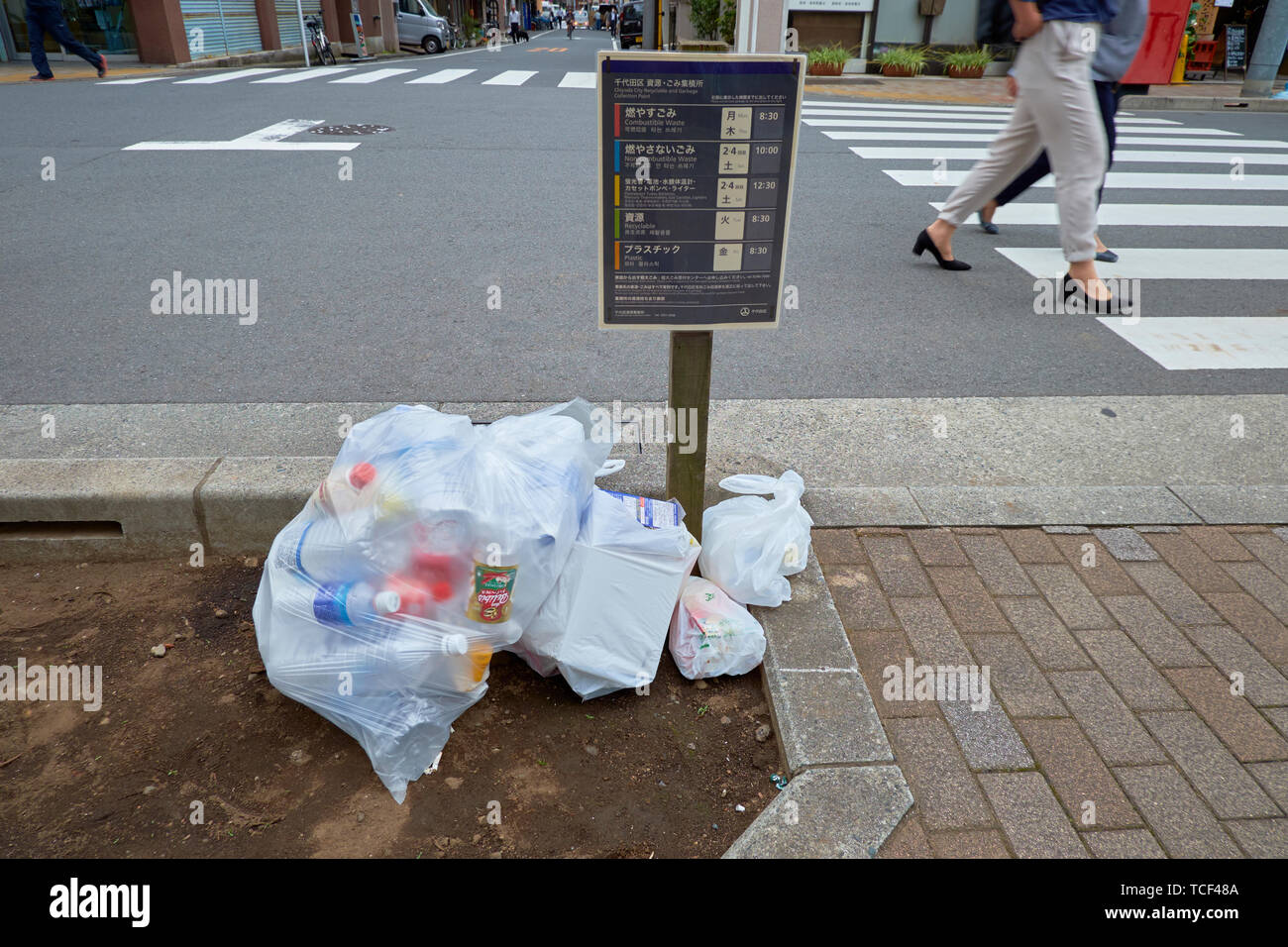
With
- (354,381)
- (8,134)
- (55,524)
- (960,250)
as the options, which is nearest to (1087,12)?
(960,250)

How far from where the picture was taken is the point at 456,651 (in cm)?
225

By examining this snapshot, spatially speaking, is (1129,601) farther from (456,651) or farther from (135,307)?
(135,307)

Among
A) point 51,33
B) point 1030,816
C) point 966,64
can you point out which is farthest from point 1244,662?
point 51,33

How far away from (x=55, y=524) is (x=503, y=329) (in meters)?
2.34

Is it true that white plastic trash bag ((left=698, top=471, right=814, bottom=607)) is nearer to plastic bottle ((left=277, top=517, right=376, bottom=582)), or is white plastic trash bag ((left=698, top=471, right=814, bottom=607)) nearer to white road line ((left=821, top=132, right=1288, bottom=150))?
plastic bottle ((left=277, top=517, right=376, bottom=582))

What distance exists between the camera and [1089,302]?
525cm

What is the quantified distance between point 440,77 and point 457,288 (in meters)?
12.3

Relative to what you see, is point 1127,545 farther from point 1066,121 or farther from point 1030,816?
point 1066,121

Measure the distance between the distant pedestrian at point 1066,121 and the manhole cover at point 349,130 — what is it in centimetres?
708

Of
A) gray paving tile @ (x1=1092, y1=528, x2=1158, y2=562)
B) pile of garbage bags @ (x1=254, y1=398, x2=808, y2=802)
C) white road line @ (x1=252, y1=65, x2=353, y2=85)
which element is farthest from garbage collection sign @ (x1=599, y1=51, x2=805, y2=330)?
white road line @ (x1=252, y1=65, x2=353, y2=85)

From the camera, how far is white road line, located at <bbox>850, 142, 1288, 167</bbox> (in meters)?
9.18

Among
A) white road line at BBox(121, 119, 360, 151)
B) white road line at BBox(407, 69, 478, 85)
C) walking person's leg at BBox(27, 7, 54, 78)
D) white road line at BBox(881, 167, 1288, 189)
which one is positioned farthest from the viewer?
white road line at BBox(407, 69, 478, 85)

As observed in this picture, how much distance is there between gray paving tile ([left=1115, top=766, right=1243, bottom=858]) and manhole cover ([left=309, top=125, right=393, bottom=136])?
974 centimetres

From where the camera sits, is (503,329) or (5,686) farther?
(503,329)
